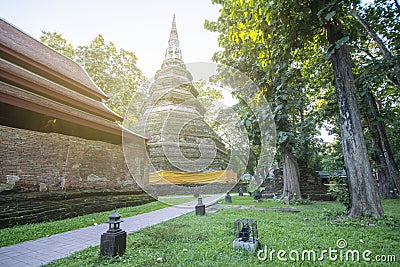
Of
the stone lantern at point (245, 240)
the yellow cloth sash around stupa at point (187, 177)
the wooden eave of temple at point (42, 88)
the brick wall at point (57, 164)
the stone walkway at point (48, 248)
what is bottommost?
the stone walkway at point (48, 248)

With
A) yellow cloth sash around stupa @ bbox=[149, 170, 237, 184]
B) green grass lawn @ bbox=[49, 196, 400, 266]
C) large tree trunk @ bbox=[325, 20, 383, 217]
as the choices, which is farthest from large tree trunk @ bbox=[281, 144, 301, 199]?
yellow cloth sash around stupa @ bbox=[149, 170, 237, 184]

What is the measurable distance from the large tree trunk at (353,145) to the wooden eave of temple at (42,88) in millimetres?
6495

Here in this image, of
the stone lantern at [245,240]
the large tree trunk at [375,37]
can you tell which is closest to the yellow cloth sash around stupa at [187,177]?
the stone lantern at [245,240]

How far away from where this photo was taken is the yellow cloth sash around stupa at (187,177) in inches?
449

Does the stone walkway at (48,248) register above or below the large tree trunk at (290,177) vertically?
below

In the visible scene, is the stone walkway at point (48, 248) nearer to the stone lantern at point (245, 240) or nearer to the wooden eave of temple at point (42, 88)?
the stone lantern at point (245, 240)

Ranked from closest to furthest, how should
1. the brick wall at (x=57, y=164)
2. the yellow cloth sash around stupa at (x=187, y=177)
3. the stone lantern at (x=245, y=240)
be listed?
the stone lantern at (x=245, y=240) → the brick wall at (x=57, y=164) → the yellow cloth sash around stupa at (x=187, y=177)

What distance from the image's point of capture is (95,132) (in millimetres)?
7238

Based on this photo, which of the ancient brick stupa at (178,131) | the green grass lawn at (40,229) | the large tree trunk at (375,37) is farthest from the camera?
the ancient brick stupa at (178,131)

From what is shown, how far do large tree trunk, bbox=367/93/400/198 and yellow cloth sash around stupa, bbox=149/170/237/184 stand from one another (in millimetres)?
7876

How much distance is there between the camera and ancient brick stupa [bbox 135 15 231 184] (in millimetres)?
13261

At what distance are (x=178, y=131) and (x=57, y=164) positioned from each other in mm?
8782

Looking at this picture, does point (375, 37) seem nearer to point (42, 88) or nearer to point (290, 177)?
point (290, 177)

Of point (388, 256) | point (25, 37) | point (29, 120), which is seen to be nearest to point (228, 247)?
point (388, 256)
